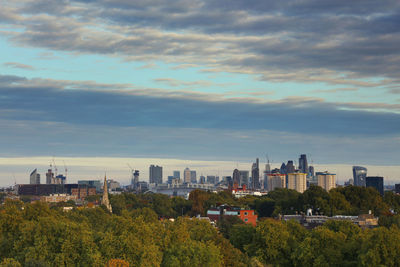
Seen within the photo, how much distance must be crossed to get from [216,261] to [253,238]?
2379cm

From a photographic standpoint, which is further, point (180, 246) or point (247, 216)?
point (247, 216)

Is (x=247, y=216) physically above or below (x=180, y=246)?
above

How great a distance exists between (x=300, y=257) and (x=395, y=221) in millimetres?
59078

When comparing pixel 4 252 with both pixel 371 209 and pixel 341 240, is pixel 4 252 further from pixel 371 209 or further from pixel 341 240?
pixel 371 209

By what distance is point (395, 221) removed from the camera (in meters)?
146

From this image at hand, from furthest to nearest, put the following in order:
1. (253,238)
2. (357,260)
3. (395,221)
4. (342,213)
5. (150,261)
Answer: (342,213), (395,221), (253,238), (357,260), (150,261)

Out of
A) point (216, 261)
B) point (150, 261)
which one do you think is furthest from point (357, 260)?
point (150, 261)

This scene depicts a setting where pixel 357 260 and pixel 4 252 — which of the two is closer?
pixel 357 260

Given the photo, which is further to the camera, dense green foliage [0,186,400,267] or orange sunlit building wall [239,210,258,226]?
orange sunlit building wall [239,210,258,226]

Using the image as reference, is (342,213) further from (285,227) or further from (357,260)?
(357,260)

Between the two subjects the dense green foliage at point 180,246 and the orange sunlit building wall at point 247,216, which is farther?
the orange sunlit building wall at point 247,216

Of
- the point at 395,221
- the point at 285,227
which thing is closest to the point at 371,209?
the point at 395,221

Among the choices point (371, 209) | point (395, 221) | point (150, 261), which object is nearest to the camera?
point (150, 261)

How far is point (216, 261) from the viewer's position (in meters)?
85.2
